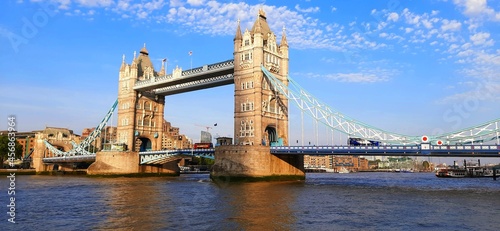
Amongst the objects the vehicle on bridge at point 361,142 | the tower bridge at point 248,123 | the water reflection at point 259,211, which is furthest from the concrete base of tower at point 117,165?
the water reflection at point 259,211

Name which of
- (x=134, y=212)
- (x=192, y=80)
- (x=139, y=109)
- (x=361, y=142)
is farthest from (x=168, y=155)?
(x=134, y=212)

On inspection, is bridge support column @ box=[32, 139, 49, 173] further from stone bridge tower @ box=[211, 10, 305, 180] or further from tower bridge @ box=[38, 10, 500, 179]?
stone bridge tower @ box=[211, 10, 305, 180]

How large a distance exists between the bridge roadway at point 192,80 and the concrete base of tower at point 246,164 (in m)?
15.3

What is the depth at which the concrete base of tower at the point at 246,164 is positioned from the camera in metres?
55.9


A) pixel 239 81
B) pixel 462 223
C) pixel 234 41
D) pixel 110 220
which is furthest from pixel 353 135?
pixel 110 220

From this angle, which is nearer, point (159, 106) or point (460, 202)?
point (460, 202)

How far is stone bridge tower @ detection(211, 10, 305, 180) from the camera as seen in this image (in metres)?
56.9

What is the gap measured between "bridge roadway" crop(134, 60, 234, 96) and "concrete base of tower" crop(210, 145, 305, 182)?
1527cm

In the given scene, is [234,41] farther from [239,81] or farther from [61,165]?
[61,165]

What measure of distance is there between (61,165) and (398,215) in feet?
335

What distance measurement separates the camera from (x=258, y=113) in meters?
61.1

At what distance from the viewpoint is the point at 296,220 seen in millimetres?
23469

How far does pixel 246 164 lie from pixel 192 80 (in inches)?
997

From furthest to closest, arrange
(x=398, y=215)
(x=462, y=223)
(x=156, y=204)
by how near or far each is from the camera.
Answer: (x=156, y=204)
(x=398, y=215)
(x=462, y=223)
